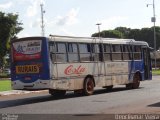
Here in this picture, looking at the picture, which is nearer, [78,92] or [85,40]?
A: [85,40]

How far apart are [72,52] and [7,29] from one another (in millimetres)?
52307

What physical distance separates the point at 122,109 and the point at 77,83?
24.4 ft

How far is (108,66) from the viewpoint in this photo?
89.1 ft

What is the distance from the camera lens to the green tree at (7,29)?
73.4 metres

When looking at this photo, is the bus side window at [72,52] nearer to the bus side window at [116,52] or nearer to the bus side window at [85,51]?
the bus side window at [85,51]

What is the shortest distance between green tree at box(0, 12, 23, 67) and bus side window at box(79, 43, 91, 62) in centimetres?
4846

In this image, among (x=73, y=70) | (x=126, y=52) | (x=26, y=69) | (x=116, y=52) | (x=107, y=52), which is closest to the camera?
(x=26, y=69)

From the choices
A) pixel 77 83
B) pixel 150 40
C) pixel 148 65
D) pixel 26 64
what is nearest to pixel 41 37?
pixel 26 64

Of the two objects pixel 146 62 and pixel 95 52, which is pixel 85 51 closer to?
pixel 95 52

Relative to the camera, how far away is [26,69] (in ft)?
73.8

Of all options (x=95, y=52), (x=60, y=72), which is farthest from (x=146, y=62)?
(x=60, y=72)

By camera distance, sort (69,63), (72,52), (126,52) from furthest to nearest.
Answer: (126,52), (72,52), (69,63)

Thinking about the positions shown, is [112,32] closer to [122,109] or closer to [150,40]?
[150,40]

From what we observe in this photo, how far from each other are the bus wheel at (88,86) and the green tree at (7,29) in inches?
1917
